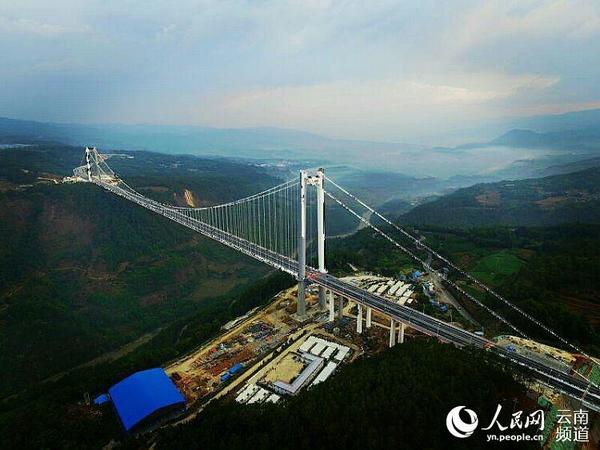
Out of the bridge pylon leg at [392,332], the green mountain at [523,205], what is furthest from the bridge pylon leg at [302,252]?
the green mountain at [523,205]

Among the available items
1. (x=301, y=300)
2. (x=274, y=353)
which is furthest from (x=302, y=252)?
(x=274, y=353)

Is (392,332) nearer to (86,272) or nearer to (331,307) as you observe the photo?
(331,307)

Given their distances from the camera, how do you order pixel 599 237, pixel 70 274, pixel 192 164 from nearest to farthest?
pixel 599 237
pixel 70 274
pixel 192 164

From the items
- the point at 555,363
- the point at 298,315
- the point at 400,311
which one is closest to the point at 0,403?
the point at 298,315

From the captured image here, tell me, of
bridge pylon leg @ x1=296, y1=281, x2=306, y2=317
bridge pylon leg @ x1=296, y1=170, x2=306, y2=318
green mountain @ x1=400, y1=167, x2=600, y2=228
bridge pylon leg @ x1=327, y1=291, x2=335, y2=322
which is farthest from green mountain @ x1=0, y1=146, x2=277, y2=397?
green mountain @ x1=400, y1=167, x2=600, y2=228

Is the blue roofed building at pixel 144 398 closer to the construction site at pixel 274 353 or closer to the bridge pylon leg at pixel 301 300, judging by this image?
the construction site at pixel 274 353

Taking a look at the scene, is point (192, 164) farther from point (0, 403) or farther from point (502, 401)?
point (502, 401)
